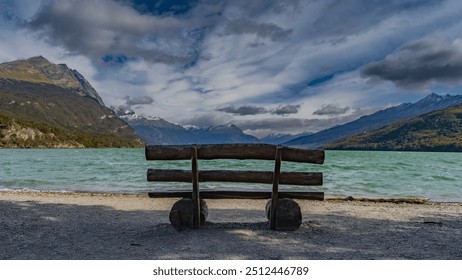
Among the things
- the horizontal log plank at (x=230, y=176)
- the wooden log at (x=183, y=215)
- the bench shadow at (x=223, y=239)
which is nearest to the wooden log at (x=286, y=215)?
the bench shadow at (x=223, y=239)

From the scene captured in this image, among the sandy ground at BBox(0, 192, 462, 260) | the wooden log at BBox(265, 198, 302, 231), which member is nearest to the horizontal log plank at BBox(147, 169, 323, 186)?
the wooden log at BBox(265, 198, 302, 231)

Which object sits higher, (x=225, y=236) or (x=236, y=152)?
(x=236, y=152)

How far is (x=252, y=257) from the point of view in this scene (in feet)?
29.2

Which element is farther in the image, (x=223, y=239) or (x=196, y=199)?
(x=196, y=199)

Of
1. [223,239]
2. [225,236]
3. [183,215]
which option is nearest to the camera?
[223,239]

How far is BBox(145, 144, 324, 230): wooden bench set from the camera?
37.0 feet

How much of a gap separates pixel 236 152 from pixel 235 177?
0.88 metres

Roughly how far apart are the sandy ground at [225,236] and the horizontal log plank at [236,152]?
7.34ft

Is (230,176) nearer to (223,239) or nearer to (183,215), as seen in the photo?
(183,215)

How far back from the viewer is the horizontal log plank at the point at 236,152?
11.2 metres

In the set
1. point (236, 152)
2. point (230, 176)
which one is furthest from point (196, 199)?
point (236, 152)

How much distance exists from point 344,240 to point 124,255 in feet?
19.8

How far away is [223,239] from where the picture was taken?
10.4 metres

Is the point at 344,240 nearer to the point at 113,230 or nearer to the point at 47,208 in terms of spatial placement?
the point at 113,230
